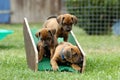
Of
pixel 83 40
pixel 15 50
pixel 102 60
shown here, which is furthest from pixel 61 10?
pixel 102 60

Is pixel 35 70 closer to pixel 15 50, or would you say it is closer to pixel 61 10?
pixel 15 50

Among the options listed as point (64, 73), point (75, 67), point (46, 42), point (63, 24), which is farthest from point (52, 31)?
point (64, 73)

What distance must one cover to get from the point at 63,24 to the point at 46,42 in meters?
0.68

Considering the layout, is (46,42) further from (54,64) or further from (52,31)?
(54,64)

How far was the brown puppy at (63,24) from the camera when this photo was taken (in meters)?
7.85

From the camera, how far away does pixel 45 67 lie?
7.35 meters

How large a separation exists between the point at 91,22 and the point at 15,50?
470cm

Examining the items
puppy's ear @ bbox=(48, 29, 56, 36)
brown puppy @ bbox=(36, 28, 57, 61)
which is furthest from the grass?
puppy's ear @ bbox=(48, 29, 56, 36)

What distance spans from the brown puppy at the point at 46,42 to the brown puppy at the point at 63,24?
16.0 inches

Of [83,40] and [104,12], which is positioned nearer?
[83,40]

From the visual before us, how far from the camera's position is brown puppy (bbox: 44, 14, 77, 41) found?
785cm

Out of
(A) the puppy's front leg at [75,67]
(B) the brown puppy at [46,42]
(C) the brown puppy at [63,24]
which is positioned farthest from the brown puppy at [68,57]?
(C) the brown puppy at [63,24]

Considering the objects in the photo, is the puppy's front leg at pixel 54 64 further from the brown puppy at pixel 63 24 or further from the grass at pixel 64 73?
the brown puppy at pixel 63 24

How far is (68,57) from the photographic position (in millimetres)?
7180
